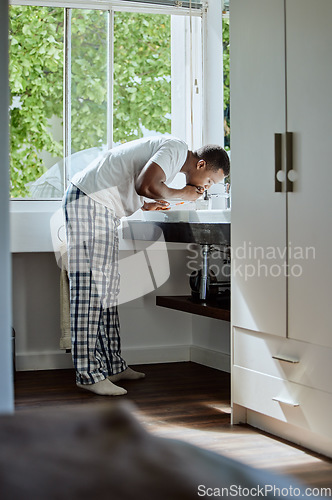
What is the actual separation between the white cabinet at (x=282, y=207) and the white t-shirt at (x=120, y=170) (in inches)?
21.2

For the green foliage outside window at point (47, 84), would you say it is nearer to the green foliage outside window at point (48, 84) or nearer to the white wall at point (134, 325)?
the green foliage outside window at point (48, 84)

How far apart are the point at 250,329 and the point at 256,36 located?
1161 mm

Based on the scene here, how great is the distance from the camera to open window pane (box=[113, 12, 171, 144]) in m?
3.94

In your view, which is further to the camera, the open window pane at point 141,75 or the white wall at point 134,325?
the open window pane at point 141,75

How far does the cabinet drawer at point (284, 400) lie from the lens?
7.20 ft

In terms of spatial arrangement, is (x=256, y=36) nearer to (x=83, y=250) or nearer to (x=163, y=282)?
(x=83, y=250)

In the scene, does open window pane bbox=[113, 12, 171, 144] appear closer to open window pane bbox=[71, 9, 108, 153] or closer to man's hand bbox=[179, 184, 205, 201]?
open window pane bbox=[71, 9, 108, 153]

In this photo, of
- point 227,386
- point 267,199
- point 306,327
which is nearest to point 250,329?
point 306,327

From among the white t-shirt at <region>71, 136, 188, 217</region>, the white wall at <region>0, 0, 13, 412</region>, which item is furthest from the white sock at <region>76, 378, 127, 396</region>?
the white wall at <region>0, 0, 13, 412</region>

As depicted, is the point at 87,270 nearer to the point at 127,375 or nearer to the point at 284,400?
the point at 127,375

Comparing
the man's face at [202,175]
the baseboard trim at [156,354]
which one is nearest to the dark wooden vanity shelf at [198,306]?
the baseboard trim at [156,354]

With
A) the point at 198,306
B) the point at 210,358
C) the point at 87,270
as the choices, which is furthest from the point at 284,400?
the point at 210,358

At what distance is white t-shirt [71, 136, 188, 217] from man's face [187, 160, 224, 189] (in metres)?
0.13

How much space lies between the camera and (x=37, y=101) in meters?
3.83
